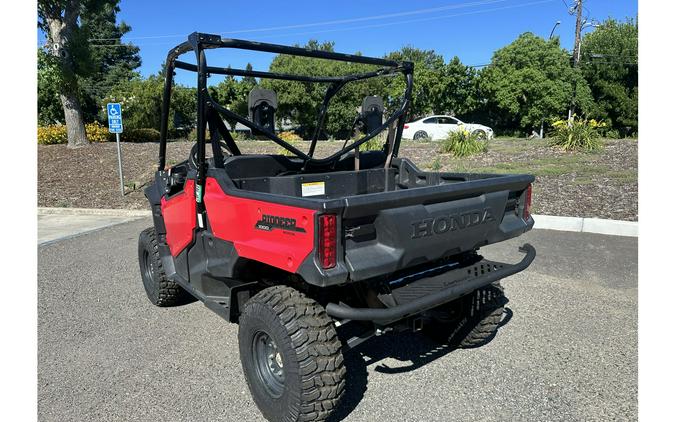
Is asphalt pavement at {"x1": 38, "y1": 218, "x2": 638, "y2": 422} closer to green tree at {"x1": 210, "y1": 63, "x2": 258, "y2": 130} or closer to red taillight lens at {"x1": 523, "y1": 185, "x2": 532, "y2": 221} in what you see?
red taillight lens at {"x1": 523, "y1": 185, "x2": 532, "y2": 221}

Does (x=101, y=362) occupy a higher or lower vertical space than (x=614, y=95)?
lower

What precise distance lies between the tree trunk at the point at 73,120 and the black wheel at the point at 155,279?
13.4 meters

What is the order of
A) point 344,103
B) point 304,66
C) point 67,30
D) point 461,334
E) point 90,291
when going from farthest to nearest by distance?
point 304,66
point 344,103
point 67,30
point 90,291
point 461,334

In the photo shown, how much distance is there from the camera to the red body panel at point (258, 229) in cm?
226

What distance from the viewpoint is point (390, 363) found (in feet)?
11.0

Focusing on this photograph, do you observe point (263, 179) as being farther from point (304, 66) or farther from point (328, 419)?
point (304, 66)

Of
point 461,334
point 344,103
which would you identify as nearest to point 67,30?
point 344,103

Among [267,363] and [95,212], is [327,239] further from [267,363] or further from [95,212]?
[95,212]

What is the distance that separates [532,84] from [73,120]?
27122mm

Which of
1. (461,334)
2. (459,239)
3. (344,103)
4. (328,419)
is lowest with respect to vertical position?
(328,419)

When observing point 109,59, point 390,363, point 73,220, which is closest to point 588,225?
point 390,363

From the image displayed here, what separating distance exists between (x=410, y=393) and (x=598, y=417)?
107 cm

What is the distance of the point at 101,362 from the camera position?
137 inches

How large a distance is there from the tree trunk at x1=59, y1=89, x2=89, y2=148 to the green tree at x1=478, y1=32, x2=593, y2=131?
82.0ft
